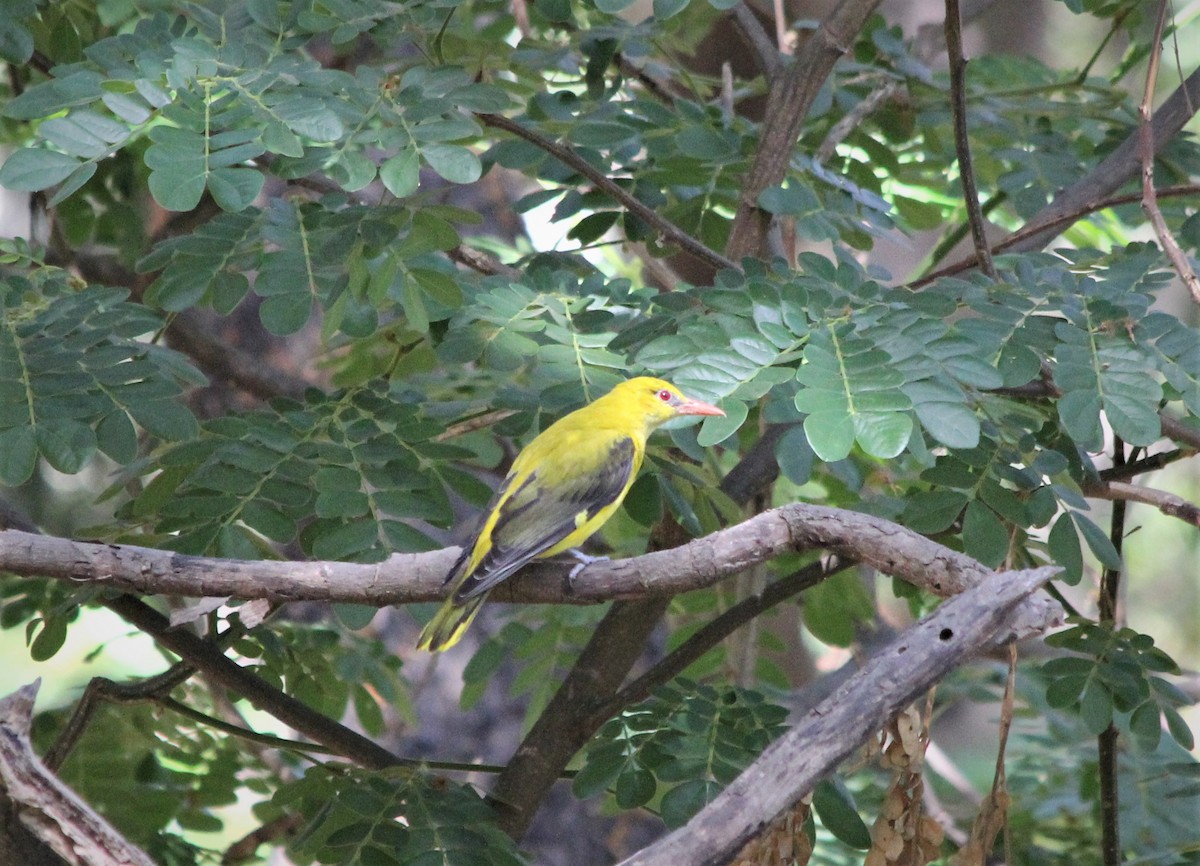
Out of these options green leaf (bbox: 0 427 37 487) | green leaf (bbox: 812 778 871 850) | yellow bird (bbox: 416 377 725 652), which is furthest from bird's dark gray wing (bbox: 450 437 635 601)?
green leaf (bbox: 0 427 37 487)

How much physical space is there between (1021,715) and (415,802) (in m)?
3.29

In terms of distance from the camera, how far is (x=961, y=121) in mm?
3436

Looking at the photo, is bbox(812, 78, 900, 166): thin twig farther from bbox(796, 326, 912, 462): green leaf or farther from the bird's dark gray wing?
bbox(796, 326, 912, 462): green leaf

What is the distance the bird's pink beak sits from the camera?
289 centimetres

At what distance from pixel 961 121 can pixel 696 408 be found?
3.52 ft

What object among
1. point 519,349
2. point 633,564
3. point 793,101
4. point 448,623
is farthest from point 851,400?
point 793,101

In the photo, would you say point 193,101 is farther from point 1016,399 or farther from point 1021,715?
point 1021,715

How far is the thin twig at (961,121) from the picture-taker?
133 inches

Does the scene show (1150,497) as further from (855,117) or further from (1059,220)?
(855,117)

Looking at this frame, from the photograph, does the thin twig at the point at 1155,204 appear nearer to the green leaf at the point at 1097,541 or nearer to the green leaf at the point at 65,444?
the green leaf at the point at 1097,541

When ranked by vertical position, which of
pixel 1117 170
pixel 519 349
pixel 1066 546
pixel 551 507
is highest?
pixel 1117 170

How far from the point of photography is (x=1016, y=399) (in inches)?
140

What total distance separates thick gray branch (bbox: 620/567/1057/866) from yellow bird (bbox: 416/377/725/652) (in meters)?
1.08

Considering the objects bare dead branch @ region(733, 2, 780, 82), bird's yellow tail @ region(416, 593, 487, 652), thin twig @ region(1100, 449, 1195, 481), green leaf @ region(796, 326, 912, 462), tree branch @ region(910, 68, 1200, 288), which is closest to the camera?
green leaf @ region(796, 326, 912, 462)
